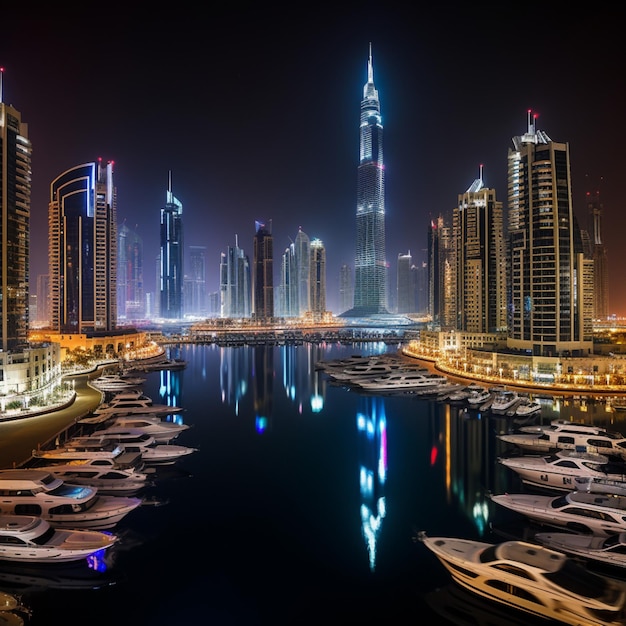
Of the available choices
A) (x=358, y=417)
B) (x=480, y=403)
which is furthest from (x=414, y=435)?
(x=480, y=403)

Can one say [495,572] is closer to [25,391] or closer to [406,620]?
[406,620]

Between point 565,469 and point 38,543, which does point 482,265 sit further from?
point 38,543

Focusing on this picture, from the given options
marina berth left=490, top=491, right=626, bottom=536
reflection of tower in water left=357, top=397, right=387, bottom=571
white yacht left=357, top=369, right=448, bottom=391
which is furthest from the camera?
white yacht left=357, top=369, right=448, bottom=391

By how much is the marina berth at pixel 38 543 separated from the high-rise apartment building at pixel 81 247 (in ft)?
233

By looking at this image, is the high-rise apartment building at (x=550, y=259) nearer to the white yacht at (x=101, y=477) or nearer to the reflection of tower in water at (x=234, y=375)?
the reflection of tower in water at (x=234, y=375)

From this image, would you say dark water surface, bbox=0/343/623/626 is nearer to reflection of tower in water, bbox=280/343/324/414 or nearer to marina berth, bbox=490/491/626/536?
marina berth, bbox=490/491/626/536

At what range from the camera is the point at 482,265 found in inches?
2842

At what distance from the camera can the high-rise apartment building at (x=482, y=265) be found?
2815 inches

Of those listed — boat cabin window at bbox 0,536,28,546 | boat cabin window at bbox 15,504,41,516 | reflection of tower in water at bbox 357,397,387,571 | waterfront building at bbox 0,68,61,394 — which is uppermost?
waterfront building at bbox 0,68,61,394

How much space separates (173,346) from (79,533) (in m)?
97.0

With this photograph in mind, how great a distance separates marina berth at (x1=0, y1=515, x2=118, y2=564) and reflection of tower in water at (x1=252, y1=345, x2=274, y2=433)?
1992 centimetres

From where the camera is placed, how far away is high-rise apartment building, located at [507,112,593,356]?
53.3 meters

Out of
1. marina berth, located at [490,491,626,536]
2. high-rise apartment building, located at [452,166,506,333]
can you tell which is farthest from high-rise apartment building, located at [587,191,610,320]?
marina berth, located at [490,491,626,536]

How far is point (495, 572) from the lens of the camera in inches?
531
